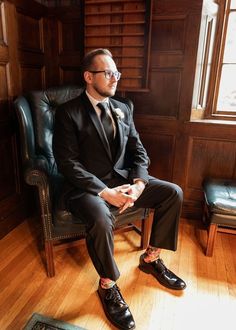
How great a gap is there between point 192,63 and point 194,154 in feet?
2.43

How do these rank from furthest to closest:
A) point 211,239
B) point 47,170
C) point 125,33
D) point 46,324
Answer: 1. point 125,33
2. point 211,239
3. point 47,170
4. point 46,324

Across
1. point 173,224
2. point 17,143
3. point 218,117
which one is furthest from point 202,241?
point 17,143

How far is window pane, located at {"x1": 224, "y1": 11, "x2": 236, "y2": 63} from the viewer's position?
222cm

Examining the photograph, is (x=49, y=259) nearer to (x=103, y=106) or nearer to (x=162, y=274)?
(x=162, y=274)

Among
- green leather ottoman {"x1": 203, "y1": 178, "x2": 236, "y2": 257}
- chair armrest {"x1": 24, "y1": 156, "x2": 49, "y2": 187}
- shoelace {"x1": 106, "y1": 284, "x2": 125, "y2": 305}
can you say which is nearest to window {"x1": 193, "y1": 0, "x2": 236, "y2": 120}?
green leather ottoman {"x1": 203, "y1": 178, "x2": 236, "y2": 257}

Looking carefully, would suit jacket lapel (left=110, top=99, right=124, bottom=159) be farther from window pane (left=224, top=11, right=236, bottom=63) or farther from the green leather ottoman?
window pane (left=224, top=11, right=236, bottom=63)

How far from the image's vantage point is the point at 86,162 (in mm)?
1667

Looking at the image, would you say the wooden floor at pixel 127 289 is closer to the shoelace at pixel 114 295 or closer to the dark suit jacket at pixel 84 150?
the shoelace at pixel 114 295

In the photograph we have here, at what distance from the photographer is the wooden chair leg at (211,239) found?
186cm

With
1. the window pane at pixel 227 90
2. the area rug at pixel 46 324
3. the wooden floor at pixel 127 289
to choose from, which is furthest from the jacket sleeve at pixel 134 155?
the window pane at pixel 227 90

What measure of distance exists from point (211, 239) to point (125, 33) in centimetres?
168

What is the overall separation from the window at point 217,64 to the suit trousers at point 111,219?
0.99 metres

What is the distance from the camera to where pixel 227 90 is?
2.38 m

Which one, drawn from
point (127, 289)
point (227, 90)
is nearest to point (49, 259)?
point (127, 289)
